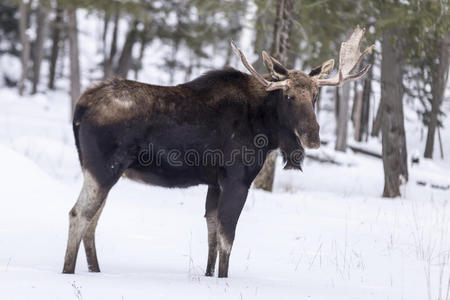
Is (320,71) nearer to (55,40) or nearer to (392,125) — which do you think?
(392,125)

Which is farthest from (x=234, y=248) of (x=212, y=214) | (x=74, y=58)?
(x=74, y=58)

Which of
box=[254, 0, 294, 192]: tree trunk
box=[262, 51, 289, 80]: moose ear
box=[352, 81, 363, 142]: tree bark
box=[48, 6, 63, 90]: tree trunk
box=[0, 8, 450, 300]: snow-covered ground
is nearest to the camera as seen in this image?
box=[0, 8, 450, 300]: snow-covered ground

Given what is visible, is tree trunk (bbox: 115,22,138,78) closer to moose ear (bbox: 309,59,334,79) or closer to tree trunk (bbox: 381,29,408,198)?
tree trunk (bbox: 381,29,408,198)

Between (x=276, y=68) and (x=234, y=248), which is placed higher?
(x=276, y=68)

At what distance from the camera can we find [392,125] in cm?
1136

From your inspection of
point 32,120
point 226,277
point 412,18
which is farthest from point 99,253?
point 32,120

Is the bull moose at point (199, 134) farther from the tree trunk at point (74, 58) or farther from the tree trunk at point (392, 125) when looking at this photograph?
the tree trunk at point (74, 58)

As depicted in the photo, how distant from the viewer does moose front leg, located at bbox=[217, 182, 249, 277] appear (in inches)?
210

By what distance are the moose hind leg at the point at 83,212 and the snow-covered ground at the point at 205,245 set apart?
20 centimetres

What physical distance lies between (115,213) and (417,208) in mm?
5324

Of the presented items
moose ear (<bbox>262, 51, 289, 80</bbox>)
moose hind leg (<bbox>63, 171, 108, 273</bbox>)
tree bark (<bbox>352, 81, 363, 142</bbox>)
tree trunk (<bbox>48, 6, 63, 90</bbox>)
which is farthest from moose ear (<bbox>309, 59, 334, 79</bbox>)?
tree trunk (<bbox>48, 6, 63, 90</bbox>)

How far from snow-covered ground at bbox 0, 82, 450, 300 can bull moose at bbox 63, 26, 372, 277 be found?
0.54 meters

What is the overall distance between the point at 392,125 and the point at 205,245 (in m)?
6.00

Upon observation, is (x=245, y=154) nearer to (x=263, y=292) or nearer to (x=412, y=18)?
(x=263, y=292)
